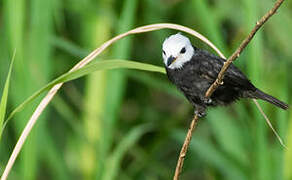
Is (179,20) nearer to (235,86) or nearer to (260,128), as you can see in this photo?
(235,86)

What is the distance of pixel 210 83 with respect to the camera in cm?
222

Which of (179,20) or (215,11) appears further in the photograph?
(179,20)

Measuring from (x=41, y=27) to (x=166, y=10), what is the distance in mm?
926

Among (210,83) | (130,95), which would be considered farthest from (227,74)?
(130,95)

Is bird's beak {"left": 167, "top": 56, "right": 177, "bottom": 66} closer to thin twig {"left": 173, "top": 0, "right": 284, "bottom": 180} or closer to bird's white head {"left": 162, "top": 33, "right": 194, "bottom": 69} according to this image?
bird's white head {"left": 162, "top": 33, "right": 194, "bottom": 69}

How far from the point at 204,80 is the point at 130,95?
1.20 m

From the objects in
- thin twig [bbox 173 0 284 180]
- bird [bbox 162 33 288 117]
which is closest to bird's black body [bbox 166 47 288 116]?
bird [bbox 162 33 288 117]

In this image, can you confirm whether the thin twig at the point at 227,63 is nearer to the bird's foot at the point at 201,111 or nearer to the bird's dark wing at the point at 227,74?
the bird's foot at the point at 201,111

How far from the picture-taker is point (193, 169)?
331cm

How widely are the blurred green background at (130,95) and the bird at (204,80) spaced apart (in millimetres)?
65

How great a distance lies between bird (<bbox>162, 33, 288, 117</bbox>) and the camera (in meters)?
2.21

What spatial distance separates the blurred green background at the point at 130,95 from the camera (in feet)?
7.38

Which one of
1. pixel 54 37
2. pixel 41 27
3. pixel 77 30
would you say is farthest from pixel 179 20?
pixel 41 27

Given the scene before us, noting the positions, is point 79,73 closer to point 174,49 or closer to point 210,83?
point 174,49
